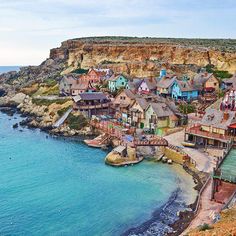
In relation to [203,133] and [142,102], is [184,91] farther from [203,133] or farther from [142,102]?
[203,133]

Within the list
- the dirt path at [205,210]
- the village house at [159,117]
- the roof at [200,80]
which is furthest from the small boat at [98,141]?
the roof at [200,80]

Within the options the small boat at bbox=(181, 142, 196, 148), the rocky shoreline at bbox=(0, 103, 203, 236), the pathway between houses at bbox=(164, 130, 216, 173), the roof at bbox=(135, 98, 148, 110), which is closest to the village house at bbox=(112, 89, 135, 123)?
the roof at bbox=(135, 98, 148, 110)

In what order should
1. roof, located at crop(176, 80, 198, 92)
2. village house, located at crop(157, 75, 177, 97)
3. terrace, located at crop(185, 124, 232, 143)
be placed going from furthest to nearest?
village house, located at crop(157, 75, 177, 97) < roof, located at crop(176, 80, 198, 92) < terrace, located at crop(185, 124, 232, 143)

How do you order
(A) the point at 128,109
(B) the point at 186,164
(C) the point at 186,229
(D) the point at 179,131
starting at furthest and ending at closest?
(A) the point at 128,109, (D) the point at 179,131, (B) the point at 186,164, (C) the point at 186,229

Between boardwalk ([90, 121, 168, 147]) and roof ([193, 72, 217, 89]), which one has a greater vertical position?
roof ([193, 72, 217, 89])

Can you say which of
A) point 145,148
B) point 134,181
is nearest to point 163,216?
point 134,181

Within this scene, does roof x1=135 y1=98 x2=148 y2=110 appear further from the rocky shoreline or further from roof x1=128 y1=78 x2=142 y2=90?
the rocky shoreline

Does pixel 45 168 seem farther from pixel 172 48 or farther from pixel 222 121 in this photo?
pixel 172 48

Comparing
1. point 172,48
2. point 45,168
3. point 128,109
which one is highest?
point 172,48
